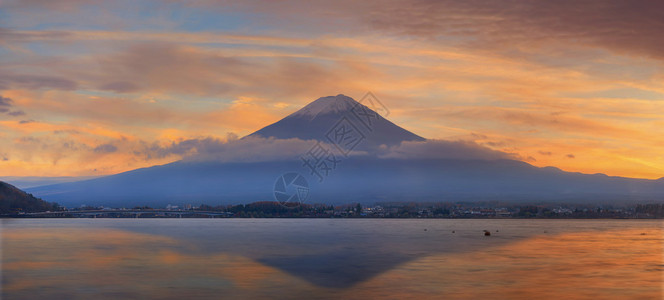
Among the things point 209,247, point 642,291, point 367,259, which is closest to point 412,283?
point 642,291

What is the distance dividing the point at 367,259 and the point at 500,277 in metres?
14.3

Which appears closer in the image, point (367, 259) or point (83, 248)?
point (367, 259)

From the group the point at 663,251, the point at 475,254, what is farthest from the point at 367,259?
the point at 663,251

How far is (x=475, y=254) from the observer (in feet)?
187

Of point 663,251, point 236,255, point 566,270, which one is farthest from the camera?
point 663,251

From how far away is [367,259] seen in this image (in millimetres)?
51938

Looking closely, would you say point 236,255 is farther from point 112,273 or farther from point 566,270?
point 566,270

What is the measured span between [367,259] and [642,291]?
21865mm

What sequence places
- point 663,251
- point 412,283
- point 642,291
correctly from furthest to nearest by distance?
point 663,251
point 412,283
point 642,291

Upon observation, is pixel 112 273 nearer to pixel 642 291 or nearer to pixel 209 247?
pixel 209 247

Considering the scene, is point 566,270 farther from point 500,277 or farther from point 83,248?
point 83,248

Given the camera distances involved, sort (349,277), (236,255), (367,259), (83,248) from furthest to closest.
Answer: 1. (83,248)
2. (236,255)
3. (367,259)
4. (349,277)

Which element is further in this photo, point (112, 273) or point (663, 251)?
point (663, 251)

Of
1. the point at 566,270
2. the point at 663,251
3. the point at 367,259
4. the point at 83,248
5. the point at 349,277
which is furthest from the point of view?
the point at 83,248
